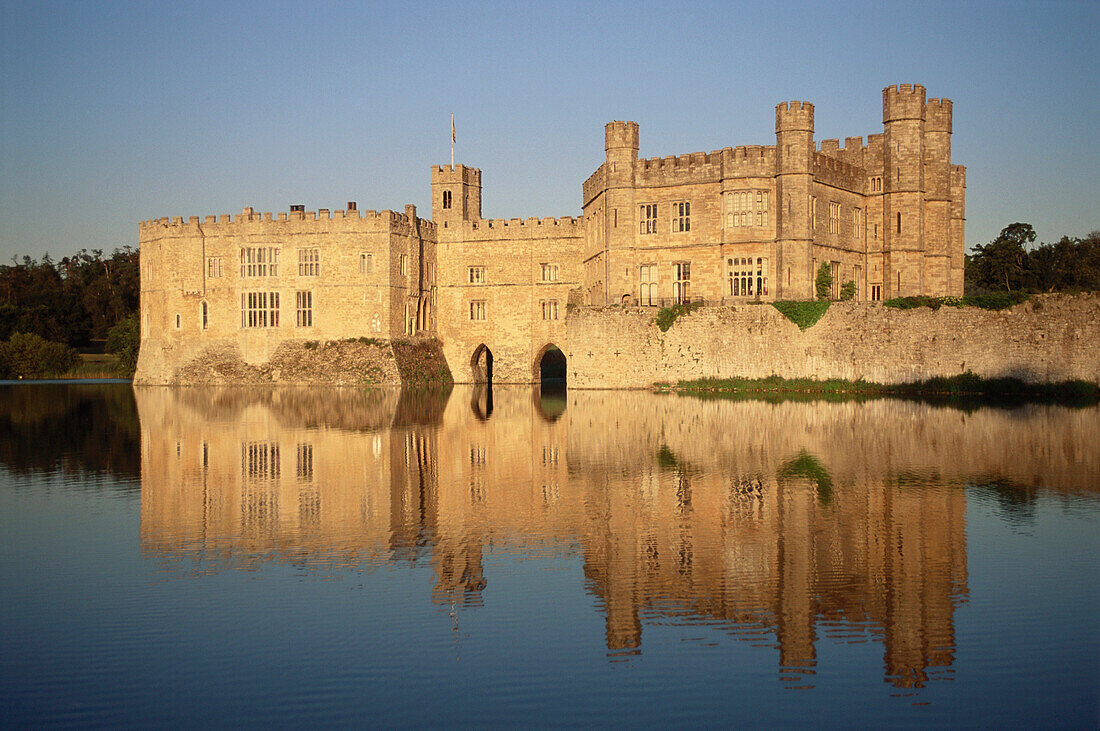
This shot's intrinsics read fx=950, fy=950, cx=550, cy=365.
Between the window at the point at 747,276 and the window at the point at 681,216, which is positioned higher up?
the window at the point at 681,216

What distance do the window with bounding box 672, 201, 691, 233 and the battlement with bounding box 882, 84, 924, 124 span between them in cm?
1004

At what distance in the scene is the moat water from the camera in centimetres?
722

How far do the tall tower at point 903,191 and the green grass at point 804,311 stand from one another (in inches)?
287

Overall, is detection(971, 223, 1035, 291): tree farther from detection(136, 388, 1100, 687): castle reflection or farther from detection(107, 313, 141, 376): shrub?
detection(107, 313, 141, 376): shrub

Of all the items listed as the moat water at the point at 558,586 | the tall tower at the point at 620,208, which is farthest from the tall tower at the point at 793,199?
the moat water at the point at 558,586

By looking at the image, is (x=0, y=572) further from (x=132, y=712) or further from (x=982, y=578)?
(x=982, y=578)

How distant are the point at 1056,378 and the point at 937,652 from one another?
31.9 m

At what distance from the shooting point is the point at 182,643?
8414 millimetres

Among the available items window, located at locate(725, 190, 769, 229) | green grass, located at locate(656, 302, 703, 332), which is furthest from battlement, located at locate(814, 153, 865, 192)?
green grass, located at locate(656, 302, 703, 332)

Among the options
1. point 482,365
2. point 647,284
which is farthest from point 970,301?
point 482,365

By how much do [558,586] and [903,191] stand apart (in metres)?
39.1

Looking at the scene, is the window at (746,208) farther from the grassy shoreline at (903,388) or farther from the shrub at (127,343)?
the shrub at (127,343)

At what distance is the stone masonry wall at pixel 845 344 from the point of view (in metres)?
35.9

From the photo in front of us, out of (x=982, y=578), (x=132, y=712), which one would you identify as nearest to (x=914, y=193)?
(x=982, y=578)
